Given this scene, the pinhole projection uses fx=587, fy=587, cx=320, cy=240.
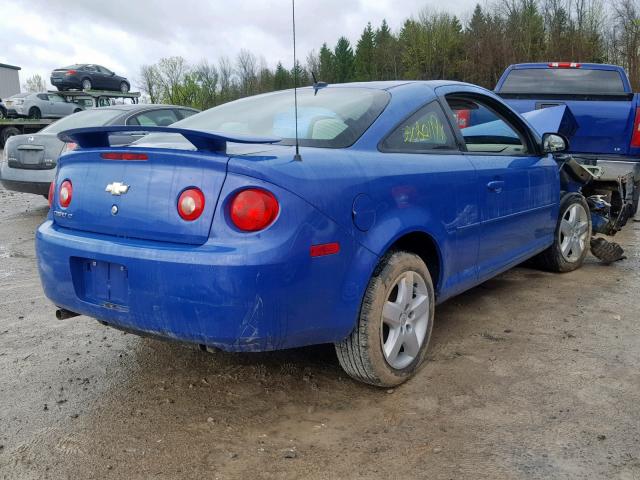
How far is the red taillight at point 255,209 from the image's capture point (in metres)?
2.28

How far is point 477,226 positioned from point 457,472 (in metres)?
1.60

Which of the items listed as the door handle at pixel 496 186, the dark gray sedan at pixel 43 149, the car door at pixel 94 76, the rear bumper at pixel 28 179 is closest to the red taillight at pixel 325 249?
the door handle at pixel 496 186

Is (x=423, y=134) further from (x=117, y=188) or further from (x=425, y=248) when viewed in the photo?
(x=117, y=188)

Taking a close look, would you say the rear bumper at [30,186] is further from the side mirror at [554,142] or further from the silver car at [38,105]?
the silver car at [38,105]

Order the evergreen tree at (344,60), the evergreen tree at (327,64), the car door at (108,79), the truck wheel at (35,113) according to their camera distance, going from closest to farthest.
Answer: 1. the truck wheel at (35,113)
2. the car door at (108,79)
3. the evergreen tree at (327,64)
4. the evergreen tree at (344,60)

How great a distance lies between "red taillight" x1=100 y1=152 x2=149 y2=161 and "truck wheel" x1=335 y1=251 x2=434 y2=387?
1150mm

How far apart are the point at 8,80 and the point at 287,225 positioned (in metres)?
64.2

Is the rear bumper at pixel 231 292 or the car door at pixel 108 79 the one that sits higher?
the car door at pixel 108 79

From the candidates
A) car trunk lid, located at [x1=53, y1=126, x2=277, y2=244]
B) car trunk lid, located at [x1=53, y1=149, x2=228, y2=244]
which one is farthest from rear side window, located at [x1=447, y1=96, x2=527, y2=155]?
car trunk lid, located at [x1=53, y1=149, x2=228, y2=244]

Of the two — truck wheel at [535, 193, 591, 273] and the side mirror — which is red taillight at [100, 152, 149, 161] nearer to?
the side mirror

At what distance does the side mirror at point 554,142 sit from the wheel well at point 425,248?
6.09ft

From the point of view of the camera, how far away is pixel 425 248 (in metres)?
3.17

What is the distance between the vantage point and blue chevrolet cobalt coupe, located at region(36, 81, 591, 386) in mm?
2285

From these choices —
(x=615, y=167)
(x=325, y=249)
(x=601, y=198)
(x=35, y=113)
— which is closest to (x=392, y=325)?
(x=325, y=249)
